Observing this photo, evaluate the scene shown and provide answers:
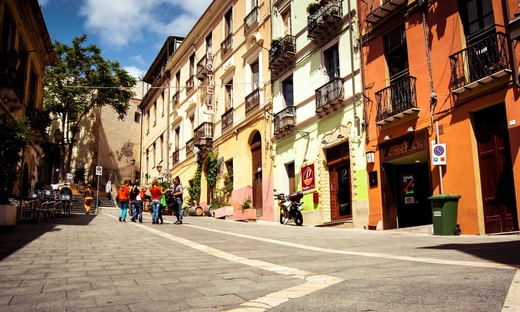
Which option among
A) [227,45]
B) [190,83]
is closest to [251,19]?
[227,45]

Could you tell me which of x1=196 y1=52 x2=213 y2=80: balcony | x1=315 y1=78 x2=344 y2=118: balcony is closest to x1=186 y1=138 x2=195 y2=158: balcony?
x1=196 y1=52 x2=213 y2=80: balcony

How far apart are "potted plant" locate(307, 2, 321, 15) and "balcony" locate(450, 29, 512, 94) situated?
275 inches

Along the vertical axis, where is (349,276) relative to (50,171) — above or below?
below

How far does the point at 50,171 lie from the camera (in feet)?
137

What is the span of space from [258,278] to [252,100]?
1790 cm

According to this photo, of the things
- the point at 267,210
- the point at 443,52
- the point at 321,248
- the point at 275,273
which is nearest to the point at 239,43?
the point at 267,210

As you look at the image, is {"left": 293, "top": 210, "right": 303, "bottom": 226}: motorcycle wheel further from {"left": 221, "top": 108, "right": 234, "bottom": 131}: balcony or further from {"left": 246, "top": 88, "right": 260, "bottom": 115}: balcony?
{"left": 221, "top": 108, "right": 234, "bottom": 131}: balcony

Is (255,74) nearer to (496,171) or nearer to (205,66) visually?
(205,66)

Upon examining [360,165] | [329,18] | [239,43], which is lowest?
[360,165]

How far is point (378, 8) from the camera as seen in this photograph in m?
14.2

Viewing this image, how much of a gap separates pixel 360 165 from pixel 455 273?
10393 millimetres

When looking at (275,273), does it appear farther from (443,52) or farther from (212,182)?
(212,182)

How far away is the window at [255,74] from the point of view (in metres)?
22.9

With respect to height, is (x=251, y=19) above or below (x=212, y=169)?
above
